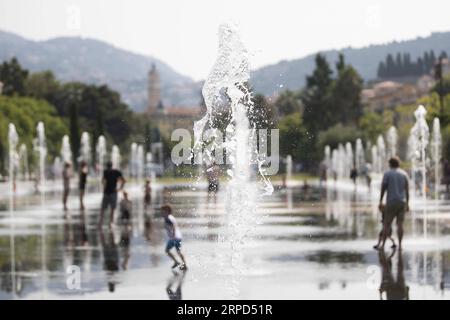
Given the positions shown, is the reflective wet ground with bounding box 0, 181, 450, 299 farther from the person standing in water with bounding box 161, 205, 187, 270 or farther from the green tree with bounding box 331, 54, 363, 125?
the green tree with bounding box 331, 54, 363, 125

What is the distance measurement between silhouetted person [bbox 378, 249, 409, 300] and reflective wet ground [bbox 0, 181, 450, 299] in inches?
0.5

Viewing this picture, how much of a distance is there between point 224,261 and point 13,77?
121 meters

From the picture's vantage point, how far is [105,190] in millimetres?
22547

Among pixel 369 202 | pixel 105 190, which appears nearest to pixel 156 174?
pixel 369 202

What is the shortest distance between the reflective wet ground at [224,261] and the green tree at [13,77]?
109 m

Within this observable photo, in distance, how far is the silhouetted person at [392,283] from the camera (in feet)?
37.9

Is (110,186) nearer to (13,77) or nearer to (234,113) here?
(234,113)

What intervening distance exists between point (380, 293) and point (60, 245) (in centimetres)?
782

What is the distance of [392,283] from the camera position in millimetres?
12562

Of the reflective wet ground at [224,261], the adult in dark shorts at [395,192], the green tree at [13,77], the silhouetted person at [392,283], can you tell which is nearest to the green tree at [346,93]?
the green tree at [13,77]

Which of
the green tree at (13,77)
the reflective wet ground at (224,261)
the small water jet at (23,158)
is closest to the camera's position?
the reflective wet ground at (224,261)

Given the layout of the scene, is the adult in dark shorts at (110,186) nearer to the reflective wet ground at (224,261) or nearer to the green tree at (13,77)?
the reflective wet ground at (224,261)

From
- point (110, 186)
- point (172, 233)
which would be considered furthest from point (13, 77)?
Result: point (172, 233)
